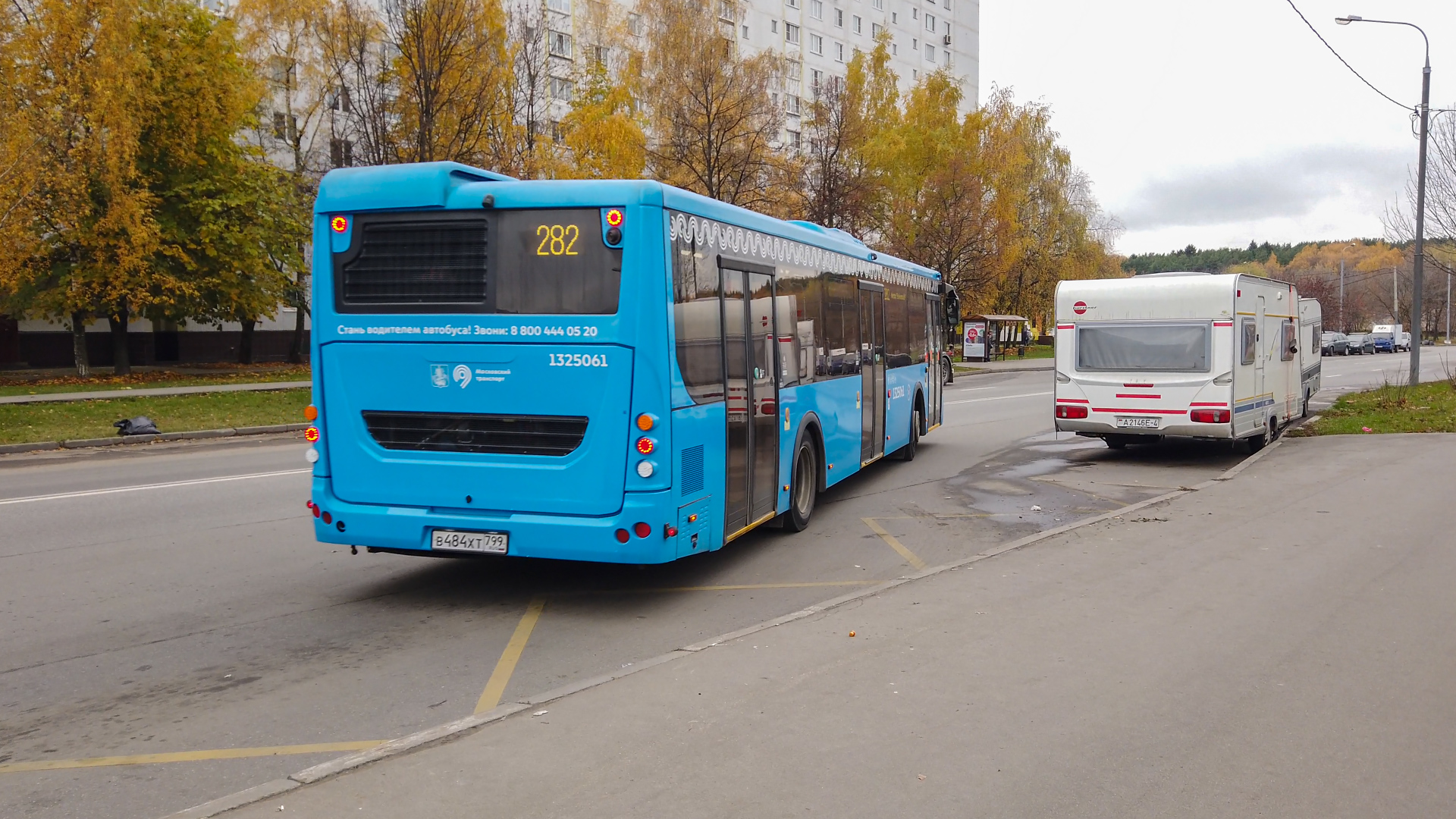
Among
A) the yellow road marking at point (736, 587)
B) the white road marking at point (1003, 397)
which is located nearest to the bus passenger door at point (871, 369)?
the yellow road marking at point (736, 587)

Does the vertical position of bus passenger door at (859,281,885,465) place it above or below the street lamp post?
below

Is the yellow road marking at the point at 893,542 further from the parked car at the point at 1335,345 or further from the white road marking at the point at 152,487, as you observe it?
the parked car at the point at 1335,345

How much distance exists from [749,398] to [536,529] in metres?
2.19

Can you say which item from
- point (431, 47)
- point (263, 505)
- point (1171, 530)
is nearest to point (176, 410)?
point (431, 47)

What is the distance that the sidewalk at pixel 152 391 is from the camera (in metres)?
22.9

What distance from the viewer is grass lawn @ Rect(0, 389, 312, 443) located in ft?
61.1

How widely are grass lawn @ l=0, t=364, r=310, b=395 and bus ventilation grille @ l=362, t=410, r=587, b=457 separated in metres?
21.5

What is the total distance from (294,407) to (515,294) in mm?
18344

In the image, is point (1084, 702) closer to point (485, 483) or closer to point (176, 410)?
point (485, 483)

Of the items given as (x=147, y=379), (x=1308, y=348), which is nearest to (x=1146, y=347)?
(x=1308, y=348)

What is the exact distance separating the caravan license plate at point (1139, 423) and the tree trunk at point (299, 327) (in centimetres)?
3046

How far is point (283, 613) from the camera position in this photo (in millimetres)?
7039

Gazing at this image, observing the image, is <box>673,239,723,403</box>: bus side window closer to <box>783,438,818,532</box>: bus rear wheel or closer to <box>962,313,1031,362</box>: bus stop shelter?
<box>783,438,818,532</box>: bus rear wheel

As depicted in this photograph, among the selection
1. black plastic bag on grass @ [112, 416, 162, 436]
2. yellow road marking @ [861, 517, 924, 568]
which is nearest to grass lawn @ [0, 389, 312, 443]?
black plastic bag on grass @ [112, 416, 162, 436]
